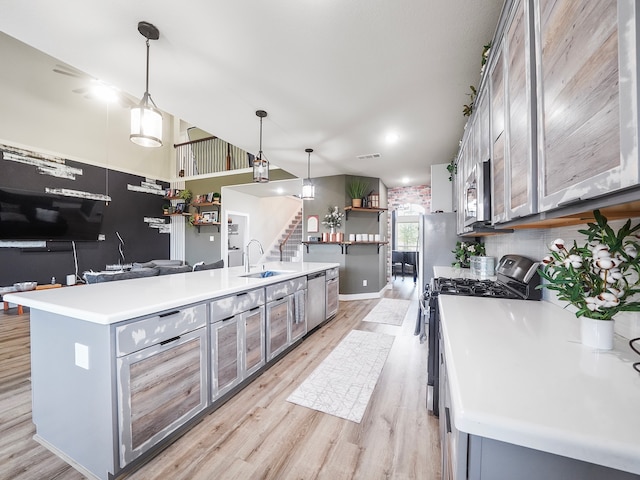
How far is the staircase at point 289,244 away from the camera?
900 centimetres

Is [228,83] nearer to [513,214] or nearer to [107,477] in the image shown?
[513,214]

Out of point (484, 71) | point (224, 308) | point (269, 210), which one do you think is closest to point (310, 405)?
point (224, 308)

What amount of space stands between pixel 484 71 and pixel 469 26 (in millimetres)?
343

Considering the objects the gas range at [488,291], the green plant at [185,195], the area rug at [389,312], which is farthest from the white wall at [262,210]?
the gas range at [488,291]

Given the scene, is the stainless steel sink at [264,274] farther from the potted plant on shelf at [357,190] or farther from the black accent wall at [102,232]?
the black accent wall at [102,232]

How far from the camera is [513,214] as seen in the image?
131cm

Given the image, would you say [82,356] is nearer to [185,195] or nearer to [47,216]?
[47,216]

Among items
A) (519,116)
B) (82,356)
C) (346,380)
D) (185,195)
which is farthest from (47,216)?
(519,116)

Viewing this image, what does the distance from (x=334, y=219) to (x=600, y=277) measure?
4990 mm

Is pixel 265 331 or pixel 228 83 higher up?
pixel 228 83

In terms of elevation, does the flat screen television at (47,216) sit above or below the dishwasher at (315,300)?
above

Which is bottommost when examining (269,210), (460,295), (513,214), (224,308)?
(224,308)

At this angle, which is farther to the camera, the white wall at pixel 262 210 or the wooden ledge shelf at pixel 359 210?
the white wall at pixel 262 210

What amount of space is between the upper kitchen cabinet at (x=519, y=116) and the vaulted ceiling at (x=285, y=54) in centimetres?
69
